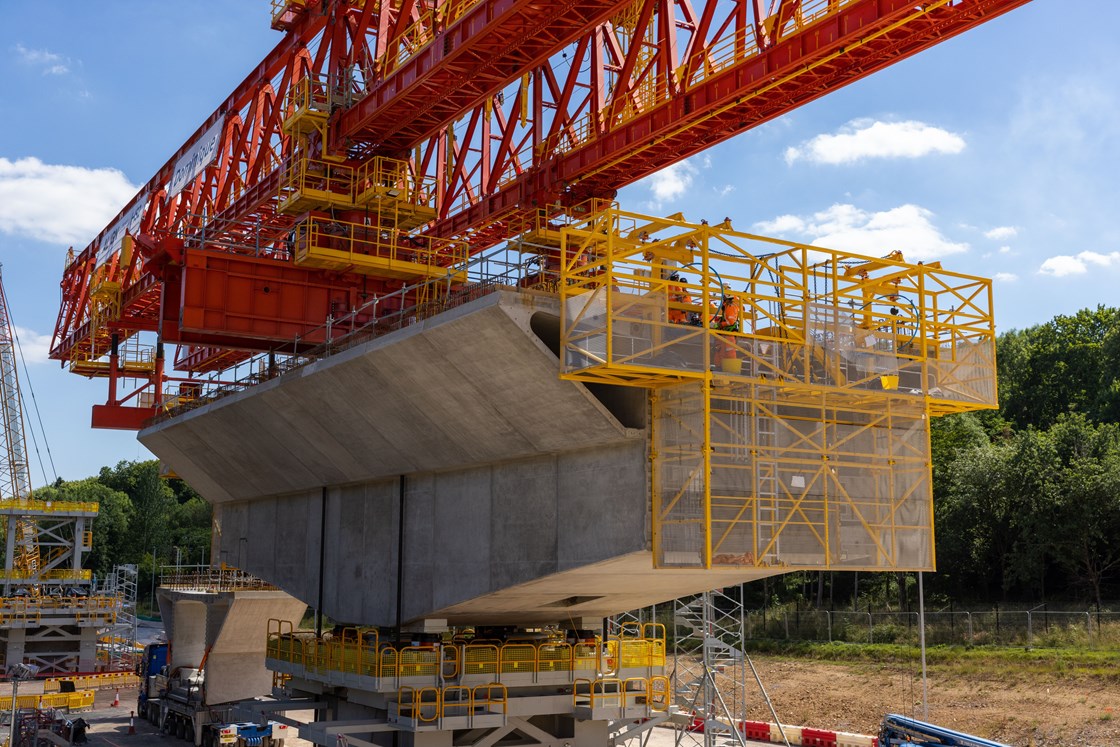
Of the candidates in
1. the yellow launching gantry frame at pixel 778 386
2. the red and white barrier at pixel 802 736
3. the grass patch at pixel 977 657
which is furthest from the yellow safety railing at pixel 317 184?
the grass patch at pixel 977 657

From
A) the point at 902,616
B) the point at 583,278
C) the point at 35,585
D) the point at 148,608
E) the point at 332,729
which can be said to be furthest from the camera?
the point at 148,608

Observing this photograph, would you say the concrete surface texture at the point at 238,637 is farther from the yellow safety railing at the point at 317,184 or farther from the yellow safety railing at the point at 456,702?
the yellow safety railing at the point at 456,702

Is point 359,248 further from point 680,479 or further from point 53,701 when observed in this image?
point 53,701

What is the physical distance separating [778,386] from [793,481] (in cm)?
191

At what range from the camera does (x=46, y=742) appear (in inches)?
1374

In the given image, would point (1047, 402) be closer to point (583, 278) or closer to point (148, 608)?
point (583, 278)

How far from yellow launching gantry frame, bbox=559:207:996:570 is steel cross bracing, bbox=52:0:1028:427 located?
4401 millimetres

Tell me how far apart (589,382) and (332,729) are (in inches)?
360

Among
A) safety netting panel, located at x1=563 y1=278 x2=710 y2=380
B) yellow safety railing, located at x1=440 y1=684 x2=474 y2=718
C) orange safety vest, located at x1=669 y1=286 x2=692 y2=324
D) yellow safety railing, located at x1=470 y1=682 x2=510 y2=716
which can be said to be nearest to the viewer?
safety netting panel, located at x1=563 y1=278 x2=710 y2=380

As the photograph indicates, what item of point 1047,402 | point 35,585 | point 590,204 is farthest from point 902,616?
point 35,585

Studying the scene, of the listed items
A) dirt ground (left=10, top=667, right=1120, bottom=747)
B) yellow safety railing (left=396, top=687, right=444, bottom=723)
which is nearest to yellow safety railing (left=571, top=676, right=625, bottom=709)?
yellow safety railing (left=396, top=687, right=444, bottom=723)

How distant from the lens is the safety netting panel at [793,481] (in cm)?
1920

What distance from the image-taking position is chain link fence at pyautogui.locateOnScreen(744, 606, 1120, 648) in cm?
4459

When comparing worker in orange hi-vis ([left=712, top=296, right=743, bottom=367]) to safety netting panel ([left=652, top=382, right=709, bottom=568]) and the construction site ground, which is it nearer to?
safety netting panel ([left=652, top=382, right=709, bottom=568])
